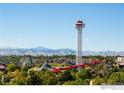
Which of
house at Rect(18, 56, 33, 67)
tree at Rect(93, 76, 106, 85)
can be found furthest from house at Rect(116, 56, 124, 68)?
house at Rect(18, 56, 33, 67)

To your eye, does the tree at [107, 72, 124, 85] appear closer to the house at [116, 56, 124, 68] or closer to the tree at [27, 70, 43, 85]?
the house at [116, 56, 124, 68]

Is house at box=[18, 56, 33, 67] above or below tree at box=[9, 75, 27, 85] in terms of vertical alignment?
above

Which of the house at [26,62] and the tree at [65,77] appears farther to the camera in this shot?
the house at [26,62]

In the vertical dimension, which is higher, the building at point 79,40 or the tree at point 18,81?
the building at point 79,40

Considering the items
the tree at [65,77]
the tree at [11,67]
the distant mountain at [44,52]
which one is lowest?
the tree at [65,77]

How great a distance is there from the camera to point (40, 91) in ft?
5.95

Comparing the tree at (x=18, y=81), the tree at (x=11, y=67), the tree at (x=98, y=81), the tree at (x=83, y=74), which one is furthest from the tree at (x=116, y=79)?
the tree at (x=11, y=67)

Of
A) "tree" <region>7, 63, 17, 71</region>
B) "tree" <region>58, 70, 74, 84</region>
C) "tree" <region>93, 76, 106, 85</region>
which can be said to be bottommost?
"tree" <region>93, 76, 106, 85</region>

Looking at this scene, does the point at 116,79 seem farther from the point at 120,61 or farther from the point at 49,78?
the point at 49,78

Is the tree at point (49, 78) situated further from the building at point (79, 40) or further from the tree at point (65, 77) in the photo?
the building at point (79, 40)

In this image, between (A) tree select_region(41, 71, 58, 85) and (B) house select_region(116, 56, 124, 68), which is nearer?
(A) tree select_region(41, 71, 58, 85)

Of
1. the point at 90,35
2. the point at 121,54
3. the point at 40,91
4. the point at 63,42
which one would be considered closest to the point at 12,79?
the point at 40,91

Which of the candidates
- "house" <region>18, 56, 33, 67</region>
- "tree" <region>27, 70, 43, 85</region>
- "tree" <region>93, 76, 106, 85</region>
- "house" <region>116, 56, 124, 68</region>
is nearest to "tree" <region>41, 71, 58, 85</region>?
"tree" <region>27, 70, 43, 85</region>

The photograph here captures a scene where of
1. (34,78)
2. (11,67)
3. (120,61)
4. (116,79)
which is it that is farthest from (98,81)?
(11,67)
